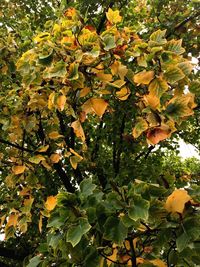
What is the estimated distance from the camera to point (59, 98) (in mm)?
3080

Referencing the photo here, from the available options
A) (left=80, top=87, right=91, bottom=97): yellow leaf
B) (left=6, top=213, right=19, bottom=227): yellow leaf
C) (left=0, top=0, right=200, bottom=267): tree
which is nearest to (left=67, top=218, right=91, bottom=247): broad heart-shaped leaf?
(left=0, top=0, right=200, bottom=267): tree

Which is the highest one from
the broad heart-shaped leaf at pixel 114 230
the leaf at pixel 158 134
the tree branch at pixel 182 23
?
the leaf at pixel 158 134

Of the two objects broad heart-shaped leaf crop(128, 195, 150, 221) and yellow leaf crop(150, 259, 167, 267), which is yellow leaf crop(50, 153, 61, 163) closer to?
yellow leaf crop(150, 259, 167, 267)

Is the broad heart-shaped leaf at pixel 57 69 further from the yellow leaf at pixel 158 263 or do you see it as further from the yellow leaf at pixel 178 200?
the yellow leaf at pixel 158 263

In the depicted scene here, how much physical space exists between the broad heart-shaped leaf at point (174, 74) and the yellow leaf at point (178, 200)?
2.70ft

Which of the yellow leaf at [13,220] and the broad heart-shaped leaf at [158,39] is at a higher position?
the broad heart-shaped leaf at [158,39]

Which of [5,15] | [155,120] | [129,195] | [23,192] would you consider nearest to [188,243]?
[129,195]

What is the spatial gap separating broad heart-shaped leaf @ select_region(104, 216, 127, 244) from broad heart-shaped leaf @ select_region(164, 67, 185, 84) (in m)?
1.07

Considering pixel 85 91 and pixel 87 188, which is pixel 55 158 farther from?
pixel 87 188

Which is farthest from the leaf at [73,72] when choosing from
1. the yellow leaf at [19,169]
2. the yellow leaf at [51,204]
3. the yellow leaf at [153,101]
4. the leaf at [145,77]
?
the yellow leaf at [19,169]

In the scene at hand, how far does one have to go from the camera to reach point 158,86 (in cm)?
275

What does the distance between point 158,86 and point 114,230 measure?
3.56 feet

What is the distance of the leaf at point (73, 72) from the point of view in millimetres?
2822

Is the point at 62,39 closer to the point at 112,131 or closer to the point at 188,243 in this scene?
the point at 188,243
